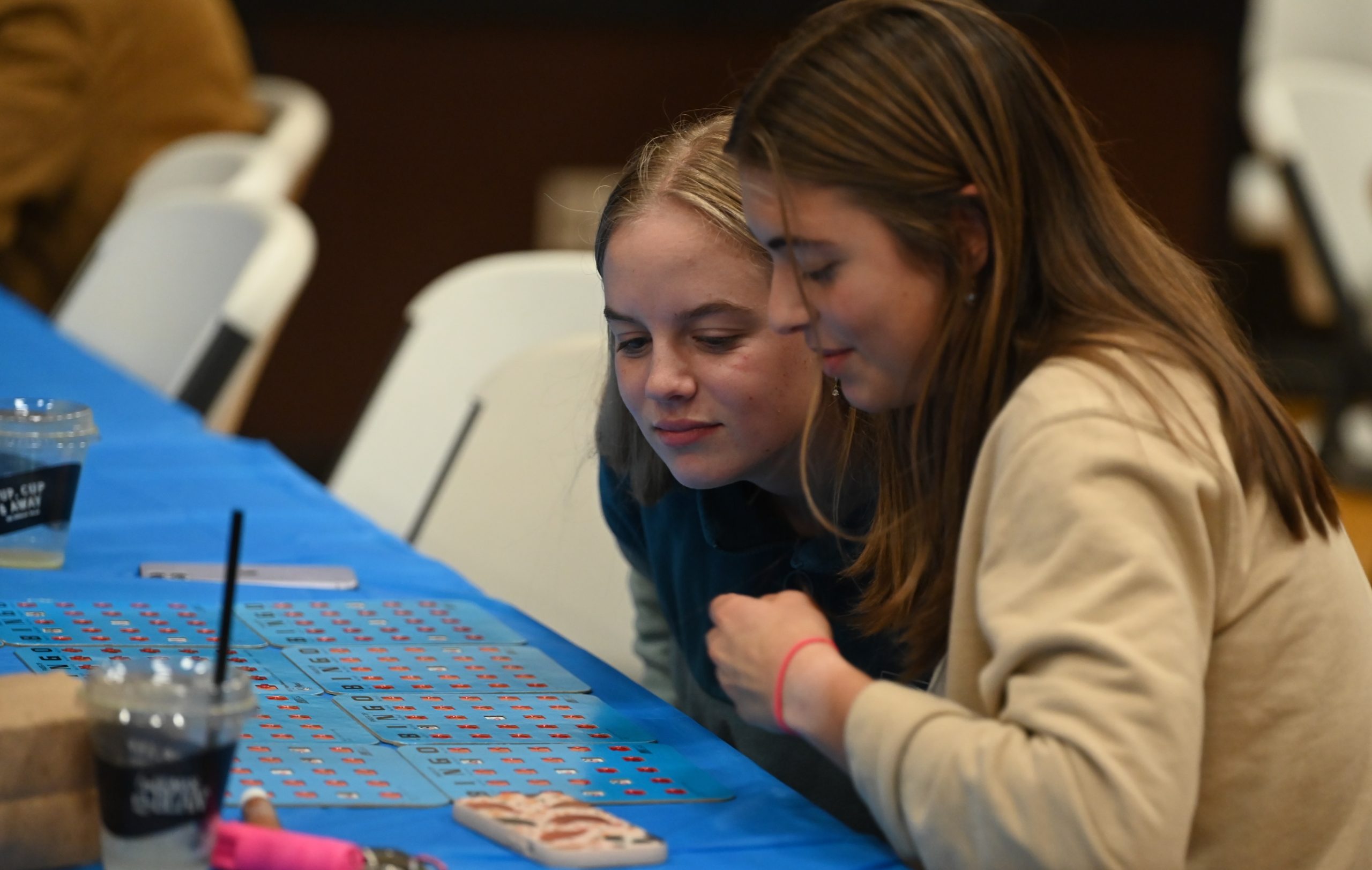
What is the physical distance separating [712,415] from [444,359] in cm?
105

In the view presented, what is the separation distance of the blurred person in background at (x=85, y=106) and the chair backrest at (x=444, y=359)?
55.8 inches

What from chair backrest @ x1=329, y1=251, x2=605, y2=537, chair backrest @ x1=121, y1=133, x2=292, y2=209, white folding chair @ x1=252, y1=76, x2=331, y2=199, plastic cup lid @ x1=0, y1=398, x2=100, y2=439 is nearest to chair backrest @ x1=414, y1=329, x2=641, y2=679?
chair backrest @ x1=329, y1=251, x2=605, y2=537

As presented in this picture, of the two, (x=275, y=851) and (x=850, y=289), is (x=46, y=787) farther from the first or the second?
(x=850, y=289)

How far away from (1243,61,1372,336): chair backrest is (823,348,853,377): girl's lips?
3353 mm

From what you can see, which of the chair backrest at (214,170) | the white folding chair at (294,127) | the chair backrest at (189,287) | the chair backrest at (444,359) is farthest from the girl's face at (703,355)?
the white folding chair at (294,127)

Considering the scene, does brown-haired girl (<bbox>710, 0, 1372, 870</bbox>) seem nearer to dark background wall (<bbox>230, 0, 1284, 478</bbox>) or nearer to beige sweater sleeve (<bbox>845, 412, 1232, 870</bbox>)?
beige sweater sleeve (<bbox>845, 412, 1232, 870</bbox>)

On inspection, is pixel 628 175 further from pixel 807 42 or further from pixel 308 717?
pixel 308 717

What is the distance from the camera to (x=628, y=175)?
58.5 inches

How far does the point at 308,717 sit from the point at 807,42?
566 millimetres

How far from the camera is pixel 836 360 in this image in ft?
3.63

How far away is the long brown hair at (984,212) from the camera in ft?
3.39

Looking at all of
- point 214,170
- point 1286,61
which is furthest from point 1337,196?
point 214,170

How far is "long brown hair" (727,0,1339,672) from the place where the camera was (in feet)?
3.39

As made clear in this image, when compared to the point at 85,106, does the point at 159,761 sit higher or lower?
higher
